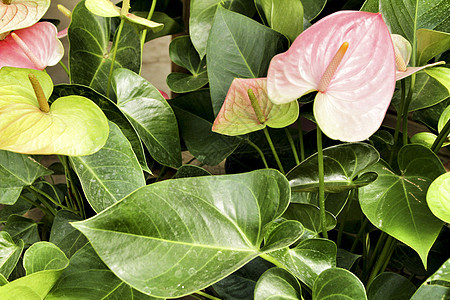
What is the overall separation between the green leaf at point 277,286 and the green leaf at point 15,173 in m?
0.34

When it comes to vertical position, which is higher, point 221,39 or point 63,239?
point 221,39

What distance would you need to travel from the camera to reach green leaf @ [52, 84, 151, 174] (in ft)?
1.94

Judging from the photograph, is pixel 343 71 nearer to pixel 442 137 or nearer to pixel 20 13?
pixel 442 137

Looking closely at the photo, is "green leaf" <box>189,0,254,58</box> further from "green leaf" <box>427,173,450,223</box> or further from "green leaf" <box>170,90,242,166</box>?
"green leaf" <box>427,173,450,223</box>

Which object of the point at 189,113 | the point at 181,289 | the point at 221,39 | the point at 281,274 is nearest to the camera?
the point at 181,289

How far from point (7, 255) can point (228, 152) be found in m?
0.35

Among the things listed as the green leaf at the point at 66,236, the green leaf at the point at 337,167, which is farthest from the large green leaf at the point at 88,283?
the green leaf at the point at 337,167

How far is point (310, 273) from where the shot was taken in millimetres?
504

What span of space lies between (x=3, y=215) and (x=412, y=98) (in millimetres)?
769

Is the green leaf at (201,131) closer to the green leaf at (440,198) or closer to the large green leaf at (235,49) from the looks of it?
the large green leaf at (235,49)

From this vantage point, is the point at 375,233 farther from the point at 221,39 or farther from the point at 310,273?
the point at 221,39

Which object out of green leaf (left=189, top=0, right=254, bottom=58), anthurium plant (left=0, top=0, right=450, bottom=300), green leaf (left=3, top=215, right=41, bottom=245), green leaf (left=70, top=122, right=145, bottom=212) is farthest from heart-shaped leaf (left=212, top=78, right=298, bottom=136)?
green leaf (left=3, top=215, right=41, bottom=245)

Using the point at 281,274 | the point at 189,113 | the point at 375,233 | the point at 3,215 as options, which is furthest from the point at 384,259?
the point at 3,215

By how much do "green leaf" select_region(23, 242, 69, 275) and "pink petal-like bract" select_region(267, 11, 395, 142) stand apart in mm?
293
